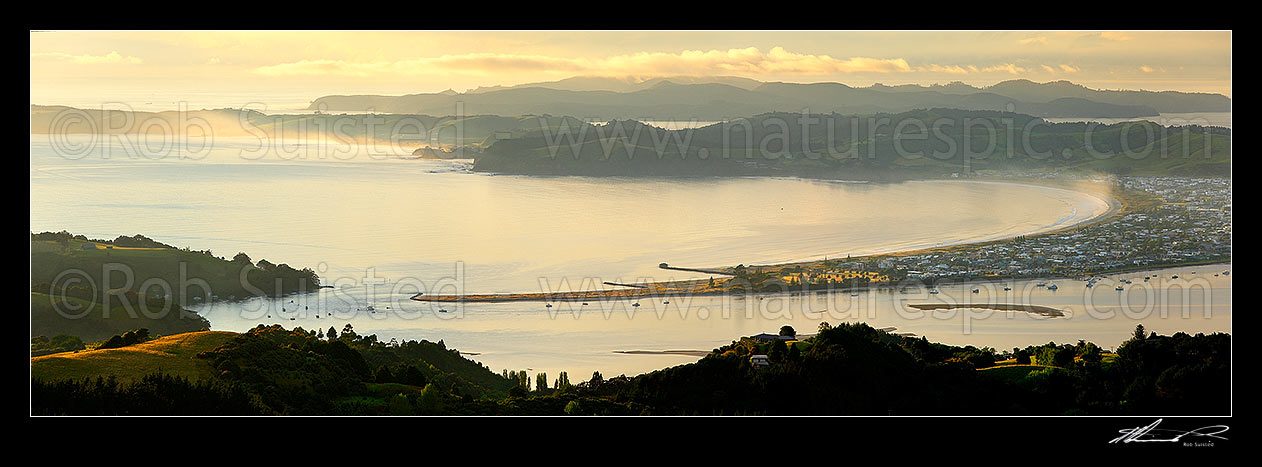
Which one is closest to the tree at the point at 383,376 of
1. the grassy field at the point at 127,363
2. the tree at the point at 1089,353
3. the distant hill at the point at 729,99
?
the grassy field at the point at 127,363

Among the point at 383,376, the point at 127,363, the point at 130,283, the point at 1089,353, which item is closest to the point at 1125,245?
the point at 1089,353

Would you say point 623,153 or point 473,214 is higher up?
point 623,153

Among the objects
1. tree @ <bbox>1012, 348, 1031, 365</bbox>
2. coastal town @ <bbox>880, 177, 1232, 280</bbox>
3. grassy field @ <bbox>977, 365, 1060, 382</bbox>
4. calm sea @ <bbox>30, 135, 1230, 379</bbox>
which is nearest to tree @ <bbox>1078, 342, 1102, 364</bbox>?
grassy field @ <bbox>977, 365, 1060, 382</bbox>

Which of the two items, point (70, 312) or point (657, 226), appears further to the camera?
point (657, 226)

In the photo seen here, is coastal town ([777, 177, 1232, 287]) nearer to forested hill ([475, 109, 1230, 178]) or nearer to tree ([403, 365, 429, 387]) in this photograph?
forested hill ([475, 109, 1230, 178])

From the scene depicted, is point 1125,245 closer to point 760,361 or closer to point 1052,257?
point 1052,257
